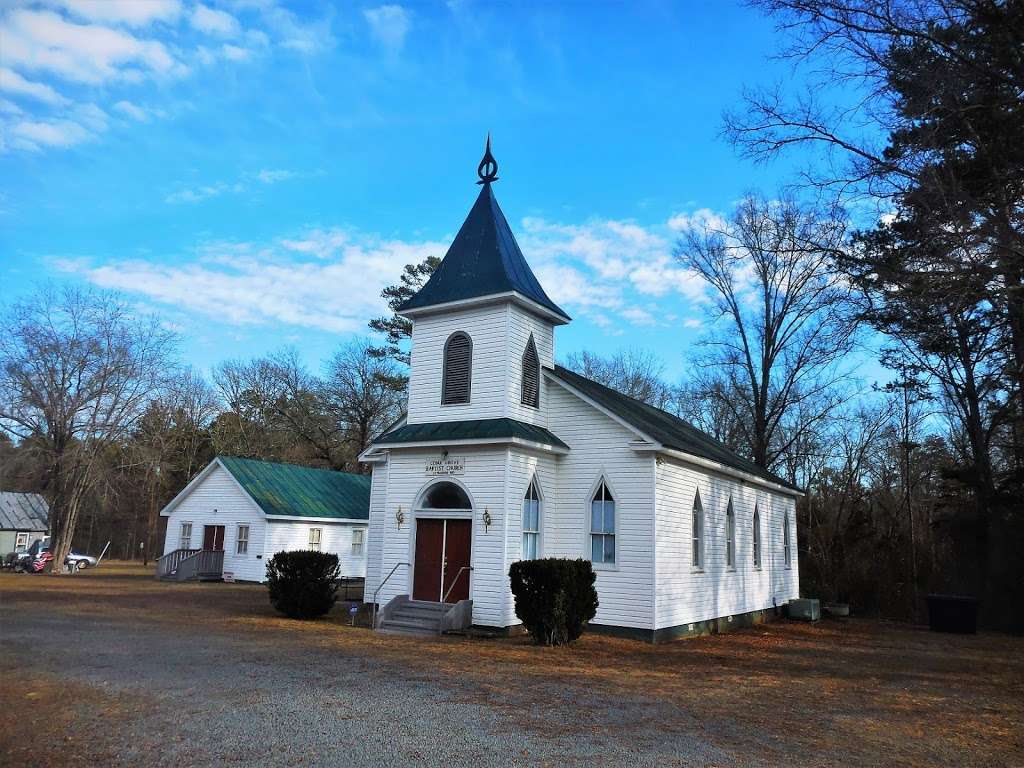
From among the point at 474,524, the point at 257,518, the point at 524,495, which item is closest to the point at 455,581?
the point at 474,524

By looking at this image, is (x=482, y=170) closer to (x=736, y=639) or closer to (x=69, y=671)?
(x=736, y=639)

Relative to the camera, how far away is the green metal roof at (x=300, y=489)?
97.7ft

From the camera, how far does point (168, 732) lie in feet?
22.4

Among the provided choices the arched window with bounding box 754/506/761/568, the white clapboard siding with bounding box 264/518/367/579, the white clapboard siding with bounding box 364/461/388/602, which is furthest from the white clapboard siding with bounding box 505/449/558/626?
the white clapboard siding with bounding box 264/518/367/579

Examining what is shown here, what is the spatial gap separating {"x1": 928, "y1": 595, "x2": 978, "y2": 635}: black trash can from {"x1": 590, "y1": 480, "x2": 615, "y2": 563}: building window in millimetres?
10899

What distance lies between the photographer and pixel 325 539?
103 feet

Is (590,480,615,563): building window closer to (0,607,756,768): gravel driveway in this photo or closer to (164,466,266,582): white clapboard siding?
(0,607,756,768): gravel driveway

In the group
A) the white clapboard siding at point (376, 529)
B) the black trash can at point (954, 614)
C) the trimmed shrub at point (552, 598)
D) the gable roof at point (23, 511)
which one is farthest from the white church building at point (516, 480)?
the gable roof at point (23, 511)

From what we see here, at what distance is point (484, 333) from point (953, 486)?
17.6 metres

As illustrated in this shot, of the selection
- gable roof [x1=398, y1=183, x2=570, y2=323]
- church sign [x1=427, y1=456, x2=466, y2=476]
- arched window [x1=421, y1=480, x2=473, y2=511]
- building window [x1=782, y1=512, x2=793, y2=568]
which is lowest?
building window [x1=782, y1=512, x2=793, y2=568]

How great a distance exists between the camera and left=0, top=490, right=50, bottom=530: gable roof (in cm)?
4319

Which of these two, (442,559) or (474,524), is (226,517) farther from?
(474,524)

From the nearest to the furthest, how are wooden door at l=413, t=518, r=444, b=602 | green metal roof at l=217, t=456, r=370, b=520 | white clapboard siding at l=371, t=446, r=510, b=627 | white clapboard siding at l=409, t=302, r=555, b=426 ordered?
white clapboard siding at l=371, t=446, r=510, b=627
wooden door at l=413, t=518, r=444, b=602
white clapboard siding at l=409, t=302, r=555, b=426
green metal roof at l=217, t=456, r=370, b=520

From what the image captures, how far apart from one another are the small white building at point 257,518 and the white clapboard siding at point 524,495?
48.3ft
